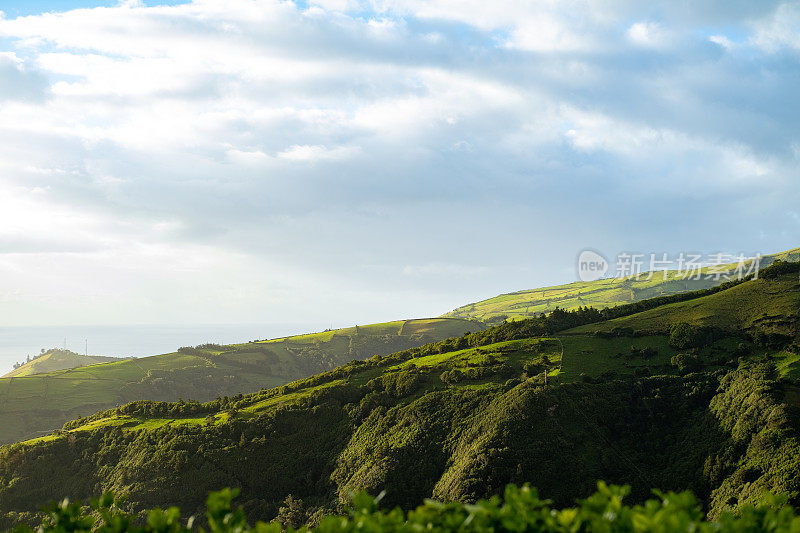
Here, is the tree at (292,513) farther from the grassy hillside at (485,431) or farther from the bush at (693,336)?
the bush at (693,336)

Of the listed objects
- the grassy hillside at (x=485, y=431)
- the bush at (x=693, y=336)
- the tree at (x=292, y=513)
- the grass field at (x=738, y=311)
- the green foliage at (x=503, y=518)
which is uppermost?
the green foliage at (x=503, y=518)

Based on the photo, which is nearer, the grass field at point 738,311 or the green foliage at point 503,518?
the green foliage at point 503,518

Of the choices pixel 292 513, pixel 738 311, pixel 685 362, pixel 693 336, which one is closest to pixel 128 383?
pixel 292 513

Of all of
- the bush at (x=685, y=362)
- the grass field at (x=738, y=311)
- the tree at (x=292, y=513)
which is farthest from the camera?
the grass field at (x=738, y=311)

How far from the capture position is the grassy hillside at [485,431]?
49.5 meters

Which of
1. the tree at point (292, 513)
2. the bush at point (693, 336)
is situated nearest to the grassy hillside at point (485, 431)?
the bush at point (693, 336)

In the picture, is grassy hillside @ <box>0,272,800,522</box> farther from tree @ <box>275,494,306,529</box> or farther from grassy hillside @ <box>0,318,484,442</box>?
grassy hillside @ <box>0,318,484,442</box>

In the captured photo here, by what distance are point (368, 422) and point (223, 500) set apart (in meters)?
60.7

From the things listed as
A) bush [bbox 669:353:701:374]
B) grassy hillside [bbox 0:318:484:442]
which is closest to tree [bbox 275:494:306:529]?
bush [bbox 669:353:701:374]

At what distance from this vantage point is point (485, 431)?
184 feet

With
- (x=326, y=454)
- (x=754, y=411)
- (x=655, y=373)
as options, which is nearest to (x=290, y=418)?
(x=326, y=454)

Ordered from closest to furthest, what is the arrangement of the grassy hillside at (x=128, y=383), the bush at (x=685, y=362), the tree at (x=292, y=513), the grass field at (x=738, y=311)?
the tree at (x=292, y=513) → the bush at (x=685, y=362) → the grass field at (x=738, y=311) → the grassy hillside at (x=128, y=383)

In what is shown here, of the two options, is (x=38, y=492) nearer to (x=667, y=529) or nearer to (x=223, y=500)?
(x=223, y=500)

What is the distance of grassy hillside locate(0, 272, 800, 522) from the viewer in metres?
49.5
